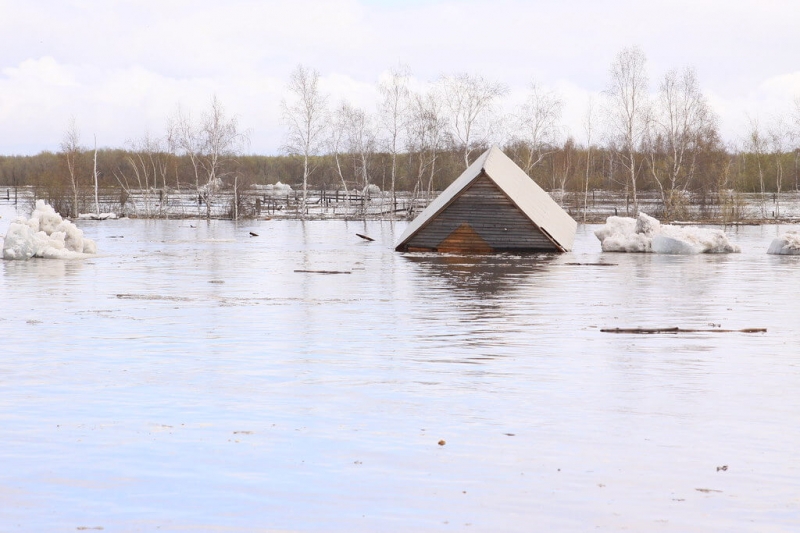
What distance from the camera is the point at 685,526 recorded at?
6.05m

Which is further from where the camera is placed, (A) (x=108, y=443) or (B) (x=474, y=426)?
(B) (x=474, y=426)

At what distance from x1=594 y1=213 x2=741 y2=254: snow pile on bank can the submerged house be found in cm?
284

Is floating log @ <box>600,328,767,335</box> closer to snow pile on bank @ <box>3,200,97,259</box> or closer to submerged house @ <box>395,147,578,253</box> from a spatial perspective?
submerged house @ <box>395,147,578,253</box>

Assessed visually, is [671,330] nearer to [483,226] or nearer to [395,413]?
[395,413]

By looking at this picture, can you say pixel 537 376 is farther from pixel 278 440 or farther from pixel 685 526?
pixel 685 526

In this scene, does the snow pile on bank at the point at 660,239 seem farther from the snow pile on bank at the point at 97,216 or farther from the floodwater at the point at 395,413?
the snow pile on bank at the point at 97,216

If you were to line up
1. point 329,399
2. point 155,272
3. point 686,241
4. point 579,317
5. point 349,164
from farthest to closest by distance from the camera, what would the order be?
1. point 349,164
2. point 686,241
3. point 155,272
4. point 579,317
5. point 329,399

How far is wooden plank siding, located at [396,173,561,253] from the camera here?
3516 centimetres

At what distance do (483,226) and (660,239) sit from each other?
7.61 m

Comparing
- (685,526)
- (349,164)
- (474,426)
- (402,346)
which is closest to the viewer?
(685,526)

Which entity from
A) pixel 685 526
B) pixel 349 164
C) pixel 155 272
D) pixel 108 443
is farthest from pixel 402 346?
pixel 349 164

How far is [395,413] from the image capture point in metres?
9.31

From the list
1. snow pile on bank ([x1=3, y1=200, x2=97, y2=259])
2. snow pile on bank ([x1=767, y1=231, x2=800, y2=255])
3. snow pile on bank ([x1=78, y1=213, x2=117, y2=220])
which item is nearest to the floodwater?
snow pile on bank ([x1=3, y1=200, x2=97, y2=259])

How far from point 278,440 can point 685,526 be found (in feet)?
11.8
